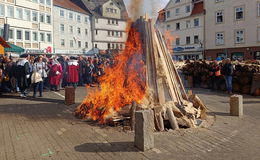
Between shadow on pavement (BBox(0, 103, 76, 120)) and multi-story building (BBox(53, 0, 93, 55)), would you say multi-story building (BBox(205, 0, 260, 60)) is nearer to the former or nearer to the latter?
multi-story building (BBox(53, 0, 93, 55))

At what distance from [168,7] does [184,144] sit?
50.4 metres

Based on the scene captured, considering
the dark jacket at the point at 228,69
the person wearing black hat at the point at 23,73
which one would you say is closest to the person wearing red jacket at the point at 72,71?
the person wearing black hat at the point at 23,73

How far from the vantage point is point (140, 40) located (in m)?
8.12

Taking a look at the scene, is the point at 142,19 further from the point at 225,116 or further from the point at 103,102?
the point at 225,116

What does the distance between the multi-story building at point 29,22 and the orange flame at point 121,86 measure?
1467 inches

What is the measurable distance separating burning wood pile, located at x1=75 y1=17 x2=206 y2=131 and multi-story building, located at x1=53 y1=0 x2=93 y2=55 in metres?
44.1

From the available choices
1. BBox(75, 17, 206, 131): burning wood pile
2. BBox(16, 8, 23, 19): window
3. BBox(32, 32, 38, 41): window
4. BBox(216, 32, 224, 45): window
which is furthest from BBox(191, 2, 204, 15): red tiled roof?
BBox(75, 17, 206, 131): burning wood pile

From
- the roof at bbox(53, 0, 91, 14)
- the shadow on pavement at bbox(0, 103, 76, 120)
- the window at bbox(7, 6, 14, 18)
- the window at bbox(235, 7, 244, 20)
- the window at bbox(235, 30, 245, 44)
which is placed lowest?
the shadow on pavement at bbox(0, 103, 76, 120)

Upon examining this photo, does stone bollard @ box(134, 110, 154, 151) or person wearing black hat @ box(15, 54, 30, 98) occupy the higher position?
person wearing black hat @ box(15, 54, 30, 98)

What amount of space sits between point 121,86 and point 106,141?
275 centimetres

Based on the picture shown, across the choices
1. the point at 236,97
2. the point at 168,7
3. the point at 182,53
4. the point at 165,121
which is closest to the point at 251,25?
the point at 182,53

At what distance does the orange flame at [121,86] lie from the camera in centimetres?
721

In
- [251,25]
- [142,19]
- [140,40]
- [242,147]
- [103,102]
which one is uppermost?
[251,25]

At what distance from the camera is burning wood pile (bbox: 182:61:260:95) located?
13.5 m
